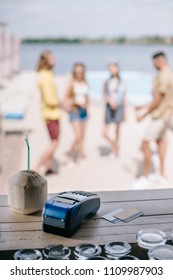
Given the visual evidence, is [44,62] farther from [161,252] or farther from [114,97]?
[161,252]

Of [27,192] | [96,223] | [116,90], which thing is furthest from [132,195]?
[116,90]

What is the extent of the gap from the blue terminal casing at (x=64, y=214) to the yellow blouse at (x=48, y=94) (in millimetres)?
2492

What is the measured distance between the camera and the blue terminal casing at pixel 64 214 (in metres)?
1.13

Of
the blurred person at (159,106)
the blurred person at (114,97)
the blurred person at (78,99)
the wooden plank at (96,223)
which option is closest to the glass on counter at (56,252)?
the wooden plank at (96,223)

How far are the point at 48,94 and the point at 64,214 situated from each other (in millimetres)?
2594

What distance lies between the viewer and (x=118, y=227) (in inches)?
47.6

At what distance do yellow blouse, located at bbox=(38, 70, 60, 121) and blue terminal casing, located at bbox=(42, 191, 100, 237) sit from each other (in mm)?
2492

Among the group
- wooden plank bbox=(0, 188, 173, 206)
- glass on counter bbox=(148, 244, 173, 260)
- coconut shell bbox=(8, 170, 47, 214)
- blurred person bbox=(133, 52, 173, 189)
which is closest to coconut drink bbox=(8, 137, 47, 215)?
coconut shell bbox=(8, 170, 47, 214)

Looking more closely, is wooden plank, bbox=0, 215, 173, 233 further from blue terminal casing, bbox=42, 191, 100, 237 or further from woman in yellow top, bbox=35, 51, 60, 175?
woman in yellow top, bbox=35, 51, 60, 175

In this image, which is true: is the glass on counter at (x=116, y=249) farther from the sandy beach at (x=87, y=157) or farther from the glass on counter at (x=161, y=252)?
the sandy beach at (x=87, y=157)

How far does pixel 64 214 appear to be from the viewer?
1131 mm
